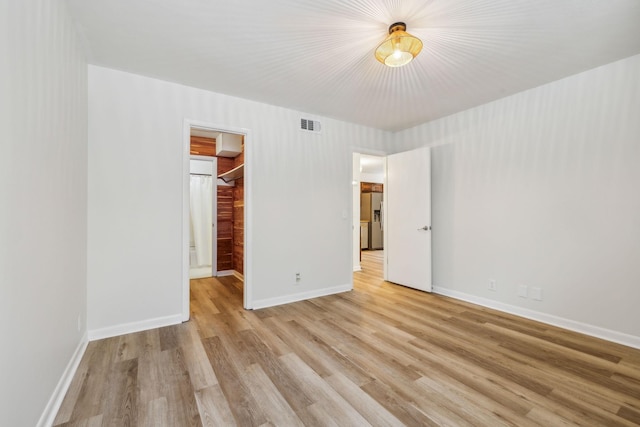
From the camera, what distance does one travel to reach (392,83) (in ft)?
9.76

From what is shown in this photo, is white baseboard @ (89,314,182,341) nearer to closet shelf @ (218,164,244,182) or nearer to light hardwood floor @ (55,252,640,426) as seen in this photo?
light hardwood floor @ (55,252,640,426)

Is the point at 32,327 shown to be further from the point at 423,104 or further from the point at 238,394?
the point at 423,104

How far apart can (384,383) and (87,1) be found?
3.26m

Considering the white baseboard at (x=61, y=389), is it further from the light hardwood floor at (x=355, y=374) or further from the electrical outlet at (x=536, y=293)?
the electrical outlet at (x=536, y=293)

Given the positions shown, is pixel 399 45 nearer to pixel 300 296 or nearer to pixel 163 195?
pixel 163 195

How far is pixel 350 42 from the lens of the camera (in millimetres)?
2270

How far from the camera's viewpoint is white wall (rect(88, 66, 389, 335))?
8.65 ft

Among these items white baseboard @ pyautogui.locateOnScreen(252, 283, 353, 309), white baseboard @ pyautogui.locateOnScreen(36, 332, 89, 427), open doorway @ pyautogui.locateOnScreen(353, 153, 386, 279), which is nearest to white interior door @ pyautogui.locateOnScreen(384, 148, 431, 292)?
white baseboard @ pyautogui.locateOnScreen(252, 283, 353, 309)

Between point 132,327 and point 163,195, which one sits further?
point 163,195

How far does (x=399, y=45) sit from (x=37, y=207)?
2.49 metres

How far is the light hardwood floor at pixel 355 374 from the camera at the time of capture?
1.63m

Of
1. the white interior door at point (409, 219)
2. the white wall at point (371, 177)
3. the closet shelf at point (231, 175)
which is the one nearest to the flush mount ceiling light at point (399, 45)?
the white interior door at point (409, 219)

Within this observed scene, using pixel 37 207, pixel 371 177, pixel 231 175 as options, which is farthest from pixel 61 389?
pixel 371 177

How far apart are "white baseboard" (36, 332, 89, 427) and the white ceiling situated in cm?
248
